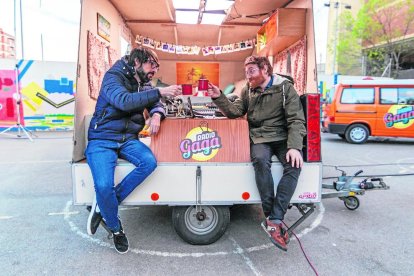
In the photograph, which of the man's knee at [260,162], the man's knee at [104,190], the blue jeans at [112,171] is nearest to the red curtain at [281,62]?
the man's knee at [260,162]

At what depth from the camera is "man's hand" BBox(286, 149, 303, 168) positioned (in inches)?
113

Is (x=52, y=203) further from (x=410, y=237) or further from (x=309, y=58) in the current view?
(x=410, y=237)

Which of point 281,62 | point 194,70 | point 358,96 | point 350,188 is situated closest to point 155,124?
point 350,188

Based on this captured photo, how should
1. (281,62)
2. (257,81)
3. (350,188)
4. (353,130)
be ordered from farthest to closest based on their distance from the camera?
(353,130) → (281,62) → (350,188) → (257,81)

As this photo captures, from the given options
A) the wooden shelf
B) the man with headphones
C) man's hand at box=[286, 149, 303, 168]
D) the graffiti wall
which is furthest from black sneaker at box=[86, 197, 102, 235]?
the graffiti wall

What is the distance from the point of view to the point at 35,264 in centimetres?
281

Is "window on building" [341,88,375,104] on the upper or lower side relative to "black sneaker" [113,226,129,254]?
upper

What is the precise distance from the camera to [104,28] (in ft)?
14.2

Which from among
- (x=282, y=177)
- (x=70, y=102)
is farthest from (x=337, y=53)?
(x=282, y=177)

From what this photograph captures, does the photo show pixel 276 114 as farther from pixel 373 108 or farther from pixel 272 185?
pixel 373 108

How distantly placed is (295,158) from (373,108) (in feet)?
27.9

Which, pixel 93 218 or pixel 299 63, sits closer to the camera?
pixel 93 218

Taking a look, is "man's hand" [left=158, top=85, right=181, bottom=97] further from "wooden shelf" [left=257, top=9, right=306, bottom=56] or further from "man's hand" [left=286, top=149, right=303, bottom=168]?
"wooden shelf" [left=257, top=9, right=306, bottom=56]

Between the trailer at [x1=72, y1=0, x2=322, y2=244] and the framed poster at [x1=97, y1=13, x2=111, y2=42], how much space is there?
0.5 inches
